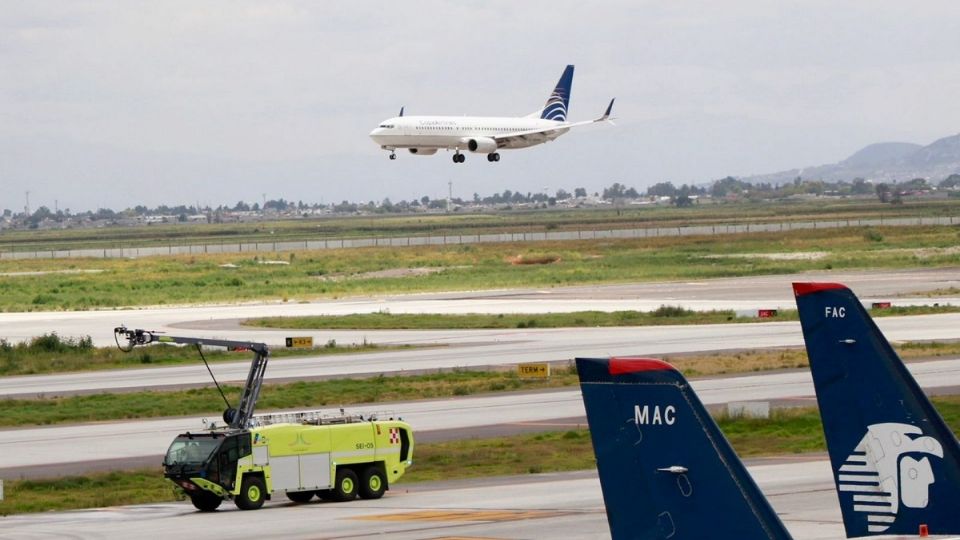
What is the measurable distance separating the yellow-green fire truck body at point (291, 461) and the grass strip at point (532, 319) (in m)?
47.4

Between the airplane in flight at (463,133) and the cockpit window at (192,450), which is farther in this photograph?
the airplane in flight at (463,133)

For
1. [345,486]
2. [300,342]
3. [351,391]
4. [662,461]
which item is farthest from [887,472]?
→ [300,342]

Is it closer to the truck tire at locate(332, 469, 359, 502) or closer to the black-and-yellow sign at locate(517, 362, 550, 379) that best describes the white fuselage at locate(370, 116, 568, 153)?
the black-and-yellow sign at locate(517, 362, 550, 379)

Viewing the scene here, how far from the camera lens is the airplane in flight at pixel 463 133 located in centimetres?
13575

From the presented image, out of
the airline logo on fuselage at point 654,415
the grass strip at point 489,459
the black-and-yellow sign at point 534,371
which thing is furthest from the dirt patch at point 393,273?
the airline logo on fuselage at point 654,415

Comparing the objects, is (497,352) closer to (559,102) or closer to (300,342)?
(300,342)

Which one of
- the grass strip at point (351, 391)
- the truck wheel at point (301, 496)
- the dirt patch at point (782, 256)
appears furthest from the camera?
the dirt patch at point (782, 256)

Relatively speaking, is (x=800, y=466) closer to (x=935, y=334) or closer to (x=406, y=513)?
(x=406, y=513)

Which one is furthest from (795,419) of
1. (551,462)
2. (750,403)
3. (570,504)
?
(570,504)

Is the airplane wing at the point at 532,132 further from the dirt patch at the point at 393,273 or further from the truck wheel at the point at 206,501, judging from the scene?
the truck wheel at the point at 206,501

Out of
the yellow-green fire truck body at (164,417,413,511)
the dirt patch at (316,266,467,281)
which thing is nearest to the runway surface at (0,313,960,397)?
the yellow-green fire truck body at (164,417,413,511)

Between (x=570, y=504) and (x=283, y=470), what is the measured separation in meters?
6.32

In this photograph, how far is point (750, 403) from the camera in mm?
42844

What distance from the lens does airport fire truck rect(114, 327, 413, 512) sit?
3162cm
